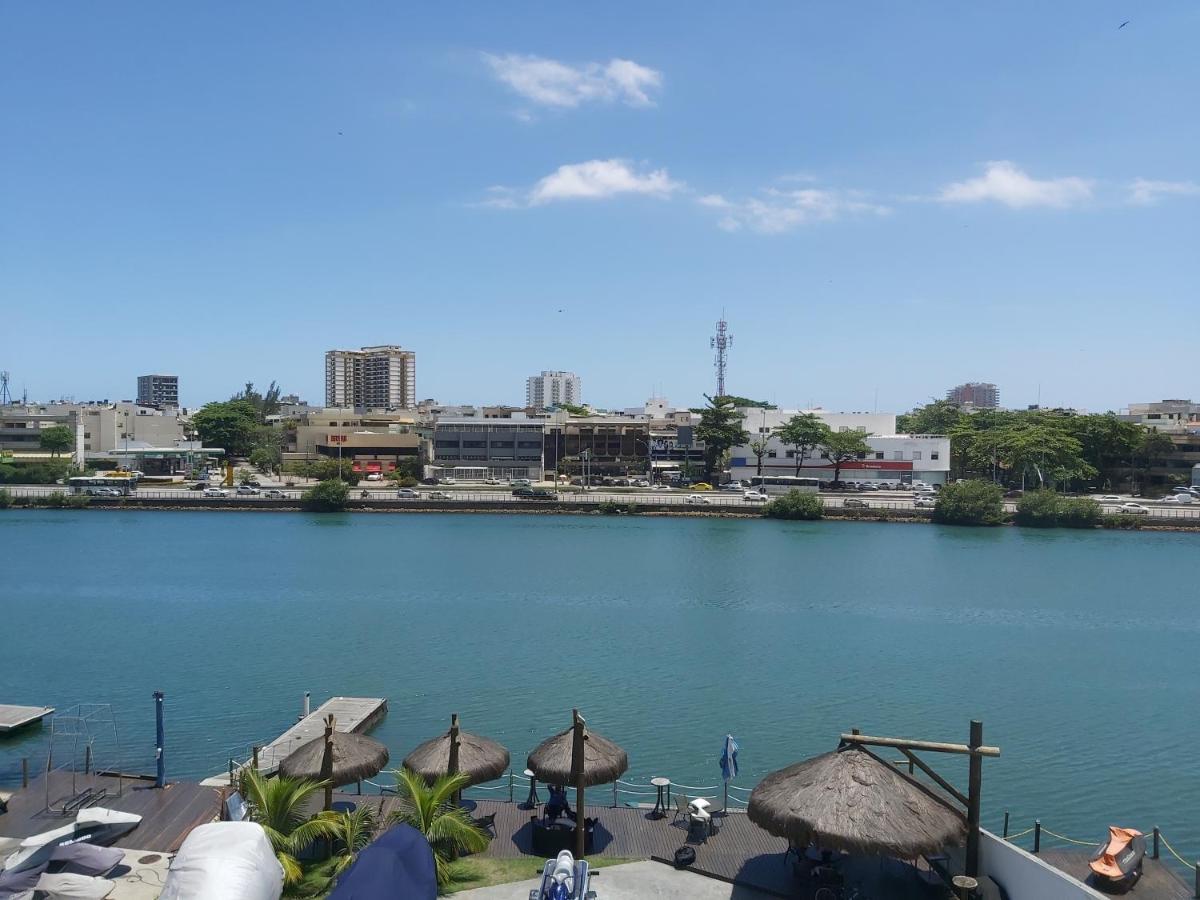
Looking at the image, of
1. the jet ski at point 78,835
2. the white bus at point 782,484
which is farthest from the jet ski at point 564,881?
the white bus at point 782,484

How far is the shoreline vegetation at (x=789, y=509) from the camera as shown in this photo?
53.1 metres

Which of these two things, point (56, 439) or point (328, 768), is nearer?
point (328, 768)

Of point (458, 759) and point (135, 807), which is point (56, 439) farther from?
point (458, 759)

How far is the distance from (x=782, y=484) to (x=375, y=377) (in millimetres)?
111937

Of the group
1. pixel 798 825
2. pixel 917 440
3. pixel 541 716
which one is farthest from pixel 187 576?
pixel 917 440

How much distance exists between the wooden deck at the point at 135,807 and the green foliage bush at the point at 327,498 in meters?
46.1

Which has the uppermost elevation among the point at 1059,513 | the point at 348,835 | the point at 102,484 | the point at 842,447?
the point at 842,447

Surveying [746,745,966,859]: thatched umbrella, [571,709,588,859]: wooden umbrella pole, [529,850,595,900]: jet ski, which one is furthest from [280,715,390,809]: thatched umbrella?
[746,745,966,859]: thatched umbrella

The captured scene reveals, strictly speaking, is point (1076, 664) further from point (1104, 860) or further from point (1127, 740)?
point (1104, 860)

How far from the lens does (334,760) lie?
11.6 meters

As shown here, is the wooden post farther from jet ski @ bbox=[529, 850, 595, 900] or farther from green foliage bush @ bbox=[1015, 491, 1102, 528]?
green foliage bush @ bbox=[1015, 491, 1102, 528]

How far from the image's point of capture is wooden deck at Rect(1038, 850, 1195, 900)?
9.67 m

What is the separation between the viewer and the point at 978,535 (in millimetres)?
50438

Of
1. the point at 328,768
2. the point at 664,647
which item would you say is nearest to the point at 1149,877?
the point at 328,768
